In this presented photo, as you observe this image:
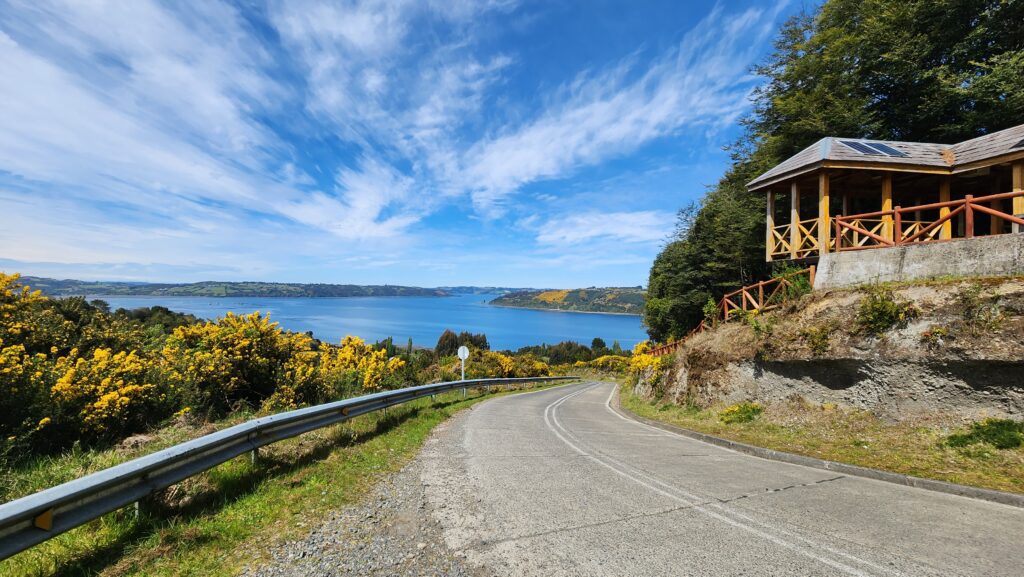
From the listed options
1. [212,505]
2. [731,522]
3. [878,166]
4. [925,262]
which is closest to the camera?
[731,522]

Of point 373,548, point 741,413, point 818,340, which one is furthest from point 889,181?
point 373,548

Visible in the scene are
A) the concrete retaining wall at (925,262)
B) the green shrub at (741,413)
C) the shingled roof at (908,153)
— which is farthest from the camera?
the shingled roof at (908,153)

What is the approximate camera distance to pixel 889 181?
12.9m

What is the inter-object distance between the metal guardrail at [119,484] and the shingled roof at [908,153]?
594 inches

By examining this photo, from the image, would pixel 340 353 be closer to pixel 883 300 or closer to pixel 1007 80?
pixel 883 300

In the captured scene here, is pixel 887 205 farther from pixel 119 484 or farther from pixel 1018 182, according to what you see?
pixel 119 484

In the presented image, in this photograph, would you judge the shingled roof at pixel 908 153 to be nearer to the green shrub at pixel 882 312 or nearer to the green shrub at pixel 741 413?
the green shrub at pixel 882 312

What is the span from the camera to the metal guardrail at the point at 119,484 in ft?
8.86

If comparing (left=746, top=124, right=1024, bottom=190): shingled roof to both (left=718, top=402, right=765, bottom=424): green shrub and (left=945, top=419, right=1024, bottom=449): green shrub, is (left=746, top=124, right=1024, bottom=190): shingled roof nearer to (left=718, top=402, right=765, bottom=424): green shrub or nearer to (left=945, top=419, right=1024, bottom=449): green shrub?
(left=718, top=402, right=765, bottom=424): green shrub

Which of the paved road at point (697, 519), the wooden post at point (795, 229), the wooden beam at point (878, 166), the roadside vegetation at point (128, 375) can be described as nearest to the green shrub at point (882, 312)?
the paved road at point (697, 519)

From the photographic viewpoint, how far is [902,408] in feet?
24.6

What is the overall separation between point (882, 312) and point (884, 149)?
8444 millimetres

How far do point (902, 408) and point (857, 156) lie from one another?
8.40 meters

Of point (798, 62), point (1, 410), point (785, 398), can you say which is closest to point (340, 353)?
point (1, 410)
